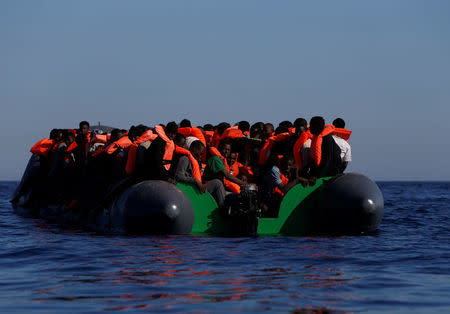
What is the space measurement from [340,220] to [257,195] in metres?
1.60

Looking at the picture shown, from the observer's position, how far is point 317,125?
13016 millimetres

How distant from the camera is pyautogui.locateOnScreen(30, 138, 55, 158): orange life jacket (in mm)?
20547

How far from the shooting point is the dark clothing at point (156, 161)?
41.9 feet

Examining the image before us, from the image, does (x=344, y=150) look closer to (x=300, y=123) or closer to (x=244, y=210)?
(x=300, y=123)

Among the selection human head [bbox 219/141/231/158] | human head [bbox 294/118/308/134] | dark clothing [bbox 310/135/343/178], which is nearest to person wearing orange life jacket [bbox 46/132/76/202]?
human head [bbox 219/141/231/158]

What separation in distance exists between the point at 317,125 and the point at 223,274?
5219 millimetres

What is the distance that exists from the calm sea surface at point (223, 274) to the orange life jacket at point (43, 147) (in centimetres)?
760

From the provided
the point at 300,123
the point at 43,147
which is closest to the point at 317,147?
the point at 300,123

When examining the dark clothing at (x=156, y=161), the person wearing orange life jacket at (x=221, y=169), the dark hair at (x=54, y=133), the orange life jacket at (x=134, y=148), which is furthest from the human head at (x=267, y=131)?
the dark hair at (x=54, y=133)

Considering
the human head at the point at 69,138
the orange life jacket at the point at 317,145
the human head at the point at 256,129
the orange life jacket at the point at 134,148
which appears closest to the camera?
the orange life jacket at the point at 317,145

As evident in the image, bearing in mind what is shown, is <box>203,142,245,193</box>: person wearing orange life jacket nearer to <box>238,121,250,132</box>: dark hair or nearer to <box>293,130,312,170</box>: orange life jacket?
<box>293,130,312,170</box>: orange life jacket

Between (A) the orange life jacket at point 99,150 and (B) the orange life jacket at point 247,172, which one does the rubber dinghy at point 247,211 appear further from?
(A) the orange life jacket at point 99,150

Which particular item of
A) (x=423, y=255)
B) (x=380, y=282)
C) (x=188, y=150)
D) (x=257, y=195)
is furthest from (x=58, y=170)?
(x=380, y=282)

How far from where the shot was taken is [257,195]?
500 inches
